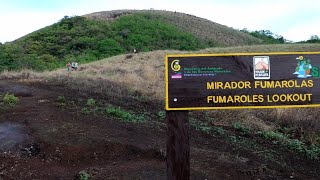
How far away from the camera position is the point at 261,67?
4398 millimetres

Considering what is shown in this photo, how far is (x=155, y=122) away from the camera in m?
9.59

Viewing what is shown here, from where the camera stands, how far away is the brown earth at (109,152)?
20.3 feet

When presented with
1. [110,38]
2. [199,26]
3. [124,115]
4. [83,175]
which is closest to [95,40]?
A: [110,38]

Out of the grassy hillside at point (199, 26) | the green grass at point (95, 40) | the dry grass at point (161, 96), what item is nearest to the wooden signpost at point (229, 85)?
the dry grass at point (161, 96)

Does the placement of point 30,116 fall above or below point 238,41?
below

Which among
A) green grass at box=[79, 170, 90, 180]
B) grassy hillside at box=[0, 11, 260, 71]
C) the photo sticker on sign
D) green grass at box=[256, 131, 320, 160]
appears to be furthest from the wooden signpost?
grassy hillside at box=[0, 11, 260, 71]

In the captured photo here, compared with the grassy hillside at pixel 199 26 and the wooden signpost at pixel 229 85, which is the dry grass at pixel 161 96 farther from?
the grassy hillside at pixel 199 26

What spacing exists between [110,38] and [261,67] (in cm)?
4181

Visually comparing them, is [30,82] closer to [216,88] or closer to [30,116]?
[30,116]

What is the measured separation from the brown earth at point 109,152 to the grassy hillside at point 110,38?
63.2 feet

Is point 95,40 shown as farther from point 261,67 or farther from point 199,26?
point 261,67

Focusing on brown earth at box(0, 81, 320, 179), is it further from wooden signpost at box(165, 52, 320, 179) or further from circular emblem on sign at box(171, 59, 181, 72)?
circular emblem on sign at box(171, 59, 181, 72)

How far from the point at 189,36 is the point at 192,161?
45.7 m

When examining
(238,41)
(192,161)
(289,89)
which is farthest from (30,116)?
(238,41)
